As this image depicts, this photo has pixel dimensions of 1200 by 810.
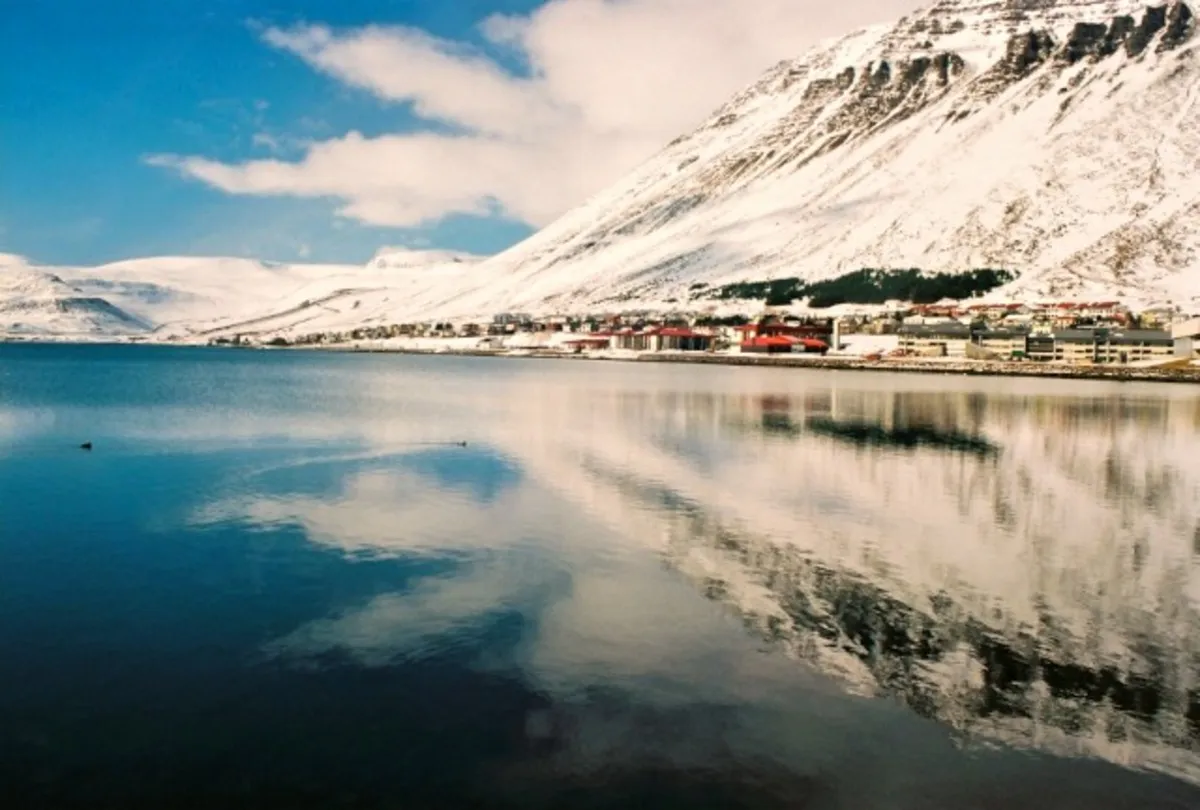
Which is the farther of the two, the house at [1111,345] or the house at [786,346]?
the house at [786,346]

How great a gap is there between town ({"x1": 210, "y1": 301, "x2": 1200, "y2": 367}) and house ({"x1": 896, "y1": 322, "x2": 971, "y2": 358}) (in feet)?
0.47

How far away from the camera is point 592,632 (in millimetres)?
14422

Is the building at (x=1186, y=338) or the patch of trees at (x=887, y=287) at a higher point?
the patch of trees at (x=887, y=287)

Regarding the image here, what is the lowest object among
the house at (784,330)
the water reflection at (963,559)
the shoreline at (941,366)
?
the shoreline at (941,366)

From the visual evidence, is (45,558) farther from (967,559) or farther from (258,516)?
(967,559)

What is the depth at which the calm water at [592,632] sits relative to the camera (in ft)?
32.8

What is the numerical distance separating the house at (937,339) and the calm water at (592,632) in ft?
358

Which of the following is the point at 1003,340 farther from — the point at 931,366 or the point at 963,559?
the point at 963,559

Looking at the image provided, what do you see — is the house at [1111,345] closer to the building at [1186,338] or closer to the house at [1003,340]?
the building at [1186,338]

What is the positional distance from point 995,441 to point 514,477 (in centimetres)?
2225

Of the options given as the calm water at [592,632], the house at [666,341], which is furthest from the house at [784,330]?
the calm water at [592,632]

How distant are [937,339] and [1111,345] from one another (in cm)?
2340

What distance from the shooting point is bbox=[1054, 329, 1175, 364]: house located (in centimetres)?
11931

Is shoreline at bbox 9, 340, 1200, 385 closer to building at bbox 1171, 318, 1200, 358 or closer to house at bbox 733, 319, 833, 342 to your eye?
building at bbox 1171, 318, 1200, 358
